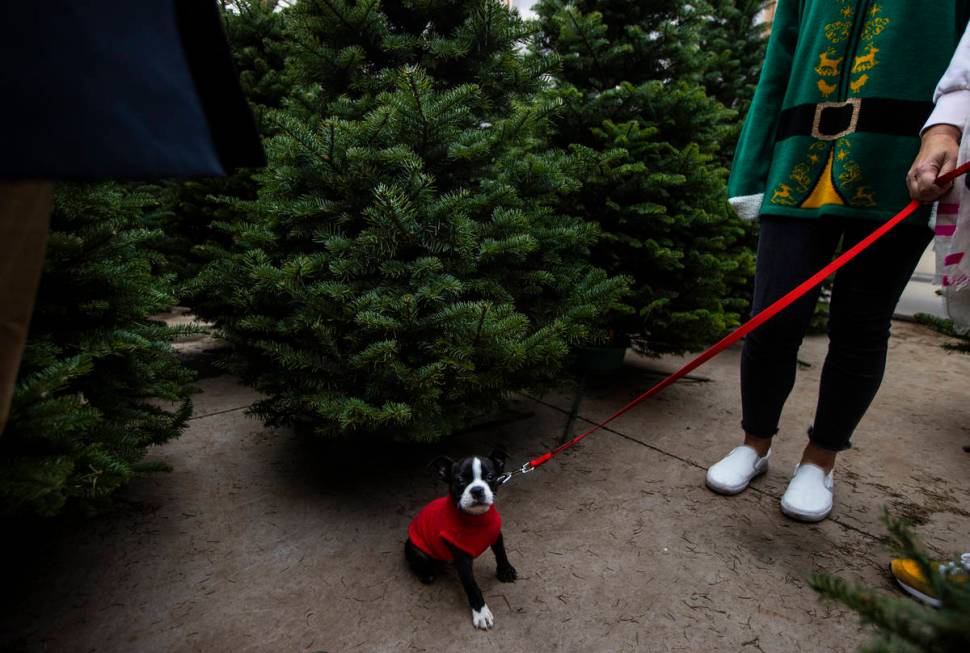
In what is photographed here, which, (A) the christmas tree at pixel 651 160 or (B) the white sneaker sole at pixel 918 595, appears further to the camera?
(A) the christmas tree at pixel 651 160

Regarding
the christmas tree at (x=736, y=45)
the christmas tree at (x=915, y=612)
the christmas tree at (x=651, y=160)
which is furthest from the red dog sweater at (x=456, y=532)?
the christmas tree at (x=736, y=45)

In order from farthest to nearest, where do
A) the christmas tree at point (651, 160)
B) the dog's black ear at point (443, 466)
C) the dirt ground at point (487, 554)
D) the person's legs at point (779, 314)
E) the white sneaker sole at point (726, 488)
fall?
1. the christmas tree at point (651, 160)
2. the white sneaker sole at point (726, 488)
3. the person's legs at point (779, 314)
4. the dog's black ear at point (443, 466)
5. the dirt ground at point (487, 554)

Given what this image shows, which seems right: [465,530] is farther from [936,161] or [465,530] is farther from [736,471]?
[936,161]

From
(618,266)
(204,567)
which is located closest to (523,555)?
(204,567)

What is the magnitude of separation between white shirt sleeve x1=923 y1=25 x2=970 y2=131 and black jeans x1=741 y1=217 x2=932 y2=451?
37 centimetres

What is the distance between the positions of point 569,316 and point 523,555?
0.98 m

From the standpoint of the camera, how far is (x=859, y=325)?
6.32 feet

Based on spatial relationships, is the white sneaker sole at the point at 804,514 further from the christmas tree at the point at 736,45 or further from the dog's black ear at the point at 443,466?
the christmas tree at the point at 736,45

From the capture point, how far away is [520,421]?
9.88 ft

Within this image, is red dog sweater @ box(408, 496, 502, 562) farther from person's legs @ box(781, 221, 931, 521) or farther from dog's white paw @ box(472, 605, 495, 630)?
person's legs @ box(781, 221, 931, 521)

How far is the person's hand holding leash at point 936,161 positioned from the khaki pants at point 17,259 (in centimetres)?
207

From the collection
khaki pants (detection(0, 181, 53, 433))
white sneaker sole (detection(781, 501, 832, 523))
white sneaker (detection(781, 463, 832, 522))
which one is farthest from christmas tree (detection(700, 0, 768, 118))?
khaki pants (detection(0, 181, 53, 433))

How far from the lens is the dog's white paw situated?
1502 millimetres

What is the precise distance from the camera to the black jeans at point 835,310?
1850 millimetres
